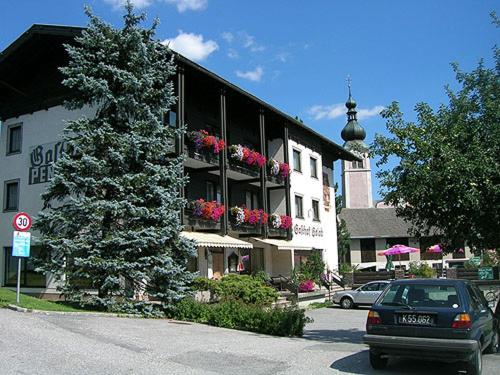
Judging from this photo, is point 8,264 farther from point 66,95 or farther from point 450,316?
point 450,316

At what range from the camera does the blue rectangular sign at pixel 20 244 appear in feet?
50.2

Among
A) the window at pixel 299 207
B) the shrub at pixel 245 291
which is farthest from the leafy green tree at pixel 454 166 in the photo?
the window at pixel 299 207

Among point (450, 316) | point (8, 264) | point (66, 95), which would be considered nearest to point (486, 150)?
point (450, 316)

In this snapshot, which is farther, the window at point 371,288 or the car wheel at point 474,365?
the window at point 371,288

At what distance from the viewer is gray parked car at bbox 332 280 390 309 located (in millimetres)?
25572

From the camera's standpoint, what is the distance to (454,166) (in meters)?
11.8

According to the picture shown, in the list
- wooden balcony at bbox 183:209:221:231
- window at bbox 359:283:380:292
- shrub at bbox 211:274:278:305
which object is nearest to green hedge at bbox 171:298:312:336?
shrub at bbox 211:274:278:305

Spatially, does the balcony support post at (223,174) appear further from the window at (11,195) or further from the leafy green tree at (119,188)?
the window at (11,195)

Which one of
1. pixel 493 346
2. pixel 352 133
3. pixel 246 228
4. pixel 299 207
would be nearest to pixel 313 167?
pixel 299 207

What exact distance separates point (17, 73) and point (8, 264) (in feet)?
29.5

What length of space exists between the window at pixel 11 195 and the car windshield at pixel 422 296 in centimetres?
1973

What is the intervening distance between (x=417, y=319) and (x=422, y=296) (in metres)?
0.59

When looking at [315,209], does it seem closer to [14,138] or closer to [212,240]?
[212,240]

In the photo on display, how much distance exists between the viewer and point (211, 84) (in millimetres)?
25438
